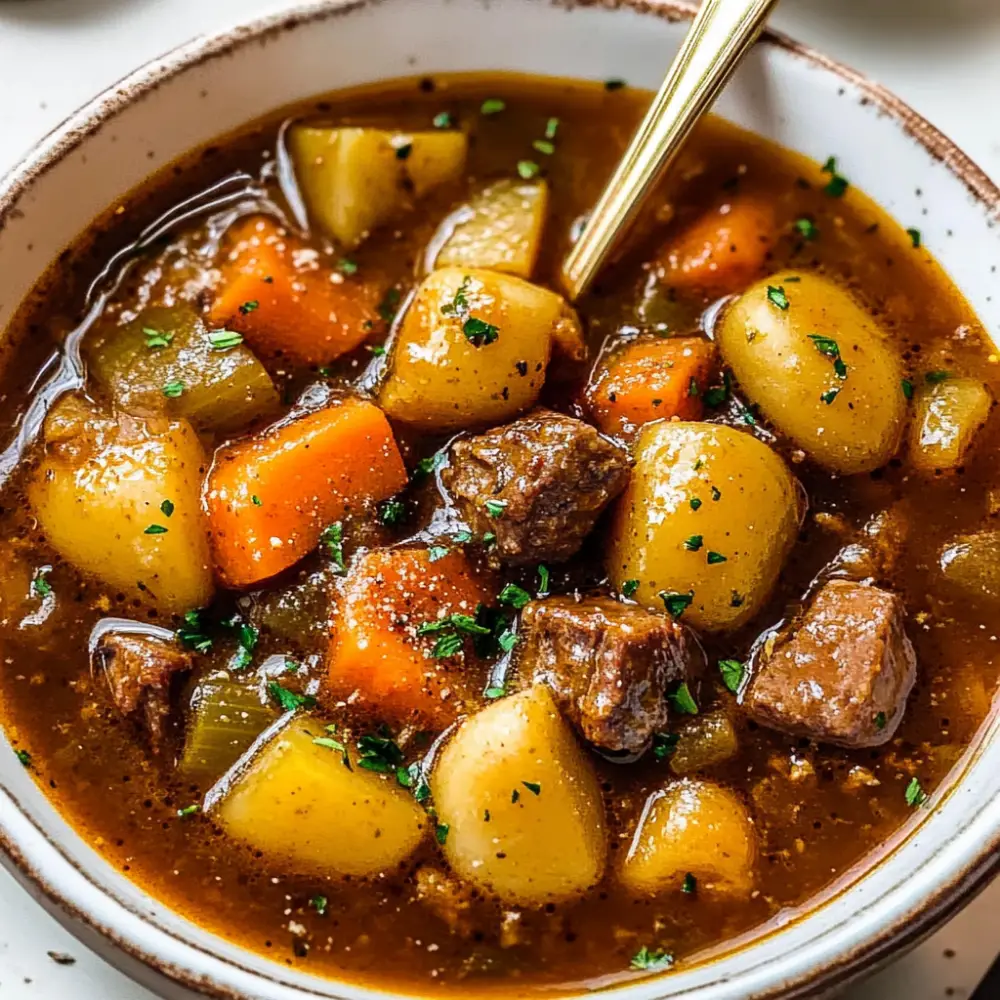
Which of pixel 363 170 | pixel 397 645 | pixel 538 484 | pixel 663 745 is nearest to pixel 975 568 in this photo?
pixel 663 745

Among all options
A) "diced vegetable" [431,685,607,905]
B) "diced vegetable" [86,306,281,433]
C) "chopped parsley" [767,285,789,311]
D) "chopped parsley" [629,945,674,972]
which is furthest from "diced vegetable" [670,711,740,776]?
"diced vegetable" [86,306,281,433]

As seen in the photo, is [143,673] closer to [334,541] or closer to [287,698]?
[287,698]

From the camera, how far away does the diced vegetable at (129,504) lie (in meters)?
2.28

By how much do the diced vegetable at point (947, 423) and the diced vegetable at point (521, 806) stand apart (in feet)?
2.93

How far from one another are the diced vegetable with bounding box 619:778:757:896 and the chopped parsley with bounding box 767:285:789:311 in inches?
36.2

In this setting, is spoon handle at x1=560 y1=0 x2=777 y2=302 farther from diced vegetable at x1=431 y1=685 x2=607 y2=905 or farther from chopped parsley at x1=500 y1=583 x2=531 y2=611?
diced vegetable at x1=431 y1=685 x2=607 y2=905

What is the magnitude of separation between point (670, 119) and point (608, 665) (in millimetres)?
1078

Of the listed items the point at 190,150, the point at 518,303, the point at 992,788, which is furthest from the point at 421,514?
the point at 992,788

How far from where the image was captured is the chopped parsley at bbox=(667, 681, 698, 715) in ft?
7.58

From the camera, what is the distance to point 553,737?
7.27 ft

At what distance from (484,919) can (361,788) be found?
1.09ft

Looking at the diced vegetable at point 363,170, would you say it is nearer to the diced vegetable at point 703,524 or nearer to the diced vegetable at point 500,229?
the diced vegetable at point 500,229

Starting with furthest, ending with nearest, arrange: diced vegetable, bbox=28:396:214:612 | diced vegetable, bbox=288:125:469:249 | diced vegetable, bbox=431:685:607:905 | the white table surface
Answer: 1. the white table surface
2. diced vegetable, bbox=288:125:469:249
3. diced vegetable, bbox=28:396:214:612
4. diced vegetable, bbox=431:685:607:905

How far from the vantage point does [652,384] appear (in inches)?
96.7
